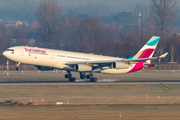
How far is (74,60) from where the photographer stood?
5950 cm

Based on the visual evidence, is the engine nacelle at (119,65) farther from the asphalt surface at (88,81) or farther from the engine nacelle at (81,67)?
the engine nacelle at (81,67)

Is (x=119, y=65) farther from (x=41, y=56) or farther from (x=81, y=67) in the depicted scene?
(x=41, y=56)

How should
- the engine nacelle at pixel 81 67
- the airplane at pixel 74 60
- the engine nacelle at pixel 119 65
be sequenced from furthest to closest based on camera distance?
the engine nacelle at pixel 119 65 < the engine nacelle at pixel 81 67 < the airplane at pixel 74 60

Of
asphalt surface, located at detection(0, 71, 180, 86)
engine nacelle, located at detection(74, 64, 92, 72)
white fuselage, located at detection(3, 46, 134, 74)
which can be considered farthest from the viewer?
engine nacelle, located at detection(74, 64, 92, 72)

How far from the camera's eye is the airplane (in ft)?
181

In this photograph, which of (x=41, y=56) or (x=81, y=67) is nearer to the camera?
(x=41, y=56)

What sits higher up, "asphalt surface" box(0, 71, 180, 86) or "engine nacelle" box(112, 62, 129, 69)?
"engine nacelle" box(112, 62, 129, 69)

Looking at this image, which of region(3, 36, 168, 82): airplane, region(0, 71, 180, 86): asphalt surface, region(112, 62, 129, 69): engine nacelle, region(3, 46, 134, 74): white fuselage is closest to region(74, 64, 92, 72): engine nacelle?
region(3, 36, 168, 82): airplane

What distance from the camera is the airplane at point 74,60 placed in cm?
5512

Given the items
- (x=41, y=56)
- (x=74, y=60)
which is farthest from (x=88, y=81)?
(x=41, y=56)

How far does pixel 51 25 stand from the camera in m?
161

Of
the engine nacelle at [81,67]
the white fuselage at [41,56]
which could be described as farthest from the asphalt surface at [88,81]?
the white fuselage at [41,56]

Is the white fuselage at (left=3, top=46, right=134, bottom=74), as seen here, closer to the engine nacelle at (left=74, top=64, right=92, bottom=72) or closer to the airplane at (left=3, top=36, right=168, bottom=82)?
the airplane at (left=3, top=36, right=168, bottom=82)

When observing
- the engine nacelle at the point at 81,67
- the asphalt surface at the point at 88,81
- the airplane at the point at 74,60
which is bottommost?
the asphalt surface at the point at 88,81
